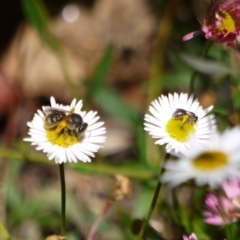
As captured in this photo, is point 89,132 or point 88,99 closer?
point 89,132

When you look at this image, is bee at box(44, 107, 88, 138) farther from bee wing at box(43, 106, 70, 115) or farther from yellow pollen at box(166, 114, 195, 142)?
yellow pollen at box(166, 114, 195, 142)

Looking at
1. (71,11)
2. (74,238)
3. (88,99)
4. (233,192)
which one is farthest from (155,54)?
(233,192)

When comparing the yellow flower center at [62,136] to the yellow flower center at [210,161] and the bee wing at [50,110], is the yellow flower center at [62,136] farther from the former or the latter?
the yellow flower center at [210,161]

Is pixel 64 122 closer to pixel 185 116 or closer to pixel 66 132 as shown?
pixel 66 132

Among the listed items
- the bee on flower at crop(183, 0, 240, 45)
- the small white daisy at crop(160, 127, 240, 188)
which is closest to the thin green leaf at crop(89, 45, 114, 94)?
the bee on flower at crop(183, 0, 240, 45)

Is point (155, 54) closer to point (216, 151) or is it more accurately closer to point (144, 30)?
point (144, 30)

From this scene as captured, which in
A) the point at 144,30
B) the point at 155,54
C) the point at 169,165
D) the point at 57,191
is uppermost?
the point at 144,30

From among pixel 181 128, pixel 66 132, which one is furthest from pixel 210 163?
pixel 66 132
